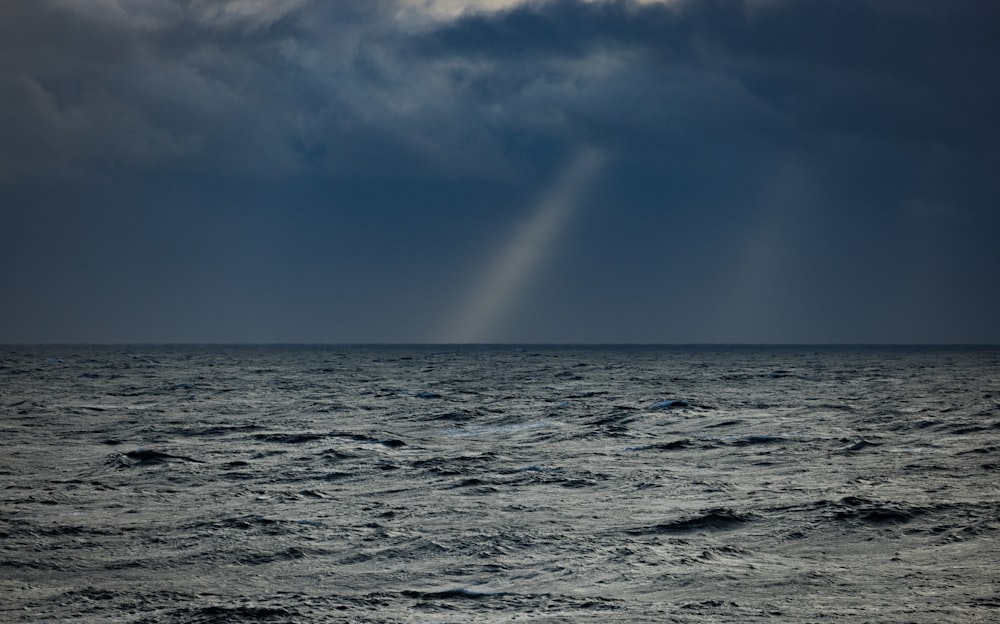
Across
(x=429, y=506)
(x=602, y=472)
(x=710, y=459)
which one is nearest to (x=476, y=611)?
(x=429, y=506)

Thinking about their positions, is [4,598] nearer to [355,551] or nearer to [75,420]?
[355,551]

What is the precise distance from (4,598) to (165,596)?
1881 millimetres

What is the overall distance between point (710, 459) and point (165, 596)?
54.2ft

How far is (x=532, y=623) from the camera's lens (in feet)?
32.8

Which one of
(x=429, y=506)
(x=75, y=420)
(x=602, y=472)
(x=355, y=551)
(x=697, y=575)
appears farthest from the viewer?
(x=75, y=420)

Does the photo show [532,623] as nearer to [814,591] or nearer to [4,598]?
[814,591]

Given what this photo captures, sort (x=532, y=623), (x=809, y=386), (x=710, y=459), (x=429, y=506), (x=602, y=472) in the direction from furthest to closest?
(x=809, y=386), (x=710, y=459), (x=602, y=472), (x=429, y=506), (x=532, y=623)

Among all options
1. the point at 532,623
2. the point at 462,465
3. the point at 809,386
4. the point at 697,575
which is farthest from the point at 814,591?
the point at 809,386

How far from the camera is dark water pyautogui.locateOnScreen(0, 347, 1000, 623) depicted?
35.8 feet

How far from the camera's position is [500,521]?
15719 mm

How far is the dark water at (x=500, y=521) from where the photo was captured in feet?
35.8

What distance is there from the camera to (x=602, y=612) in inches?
410

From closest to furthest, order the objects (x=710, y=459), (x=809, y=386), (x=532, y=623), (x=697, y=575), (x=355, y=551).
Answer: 1. (x=532, y=623)
2. (x=697, y=575)
3. (x=355, y=551)
4. (x=710, y=459)
5. (x=809, y=386)

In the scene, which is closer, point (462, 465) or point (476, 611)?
point (476, 611)
